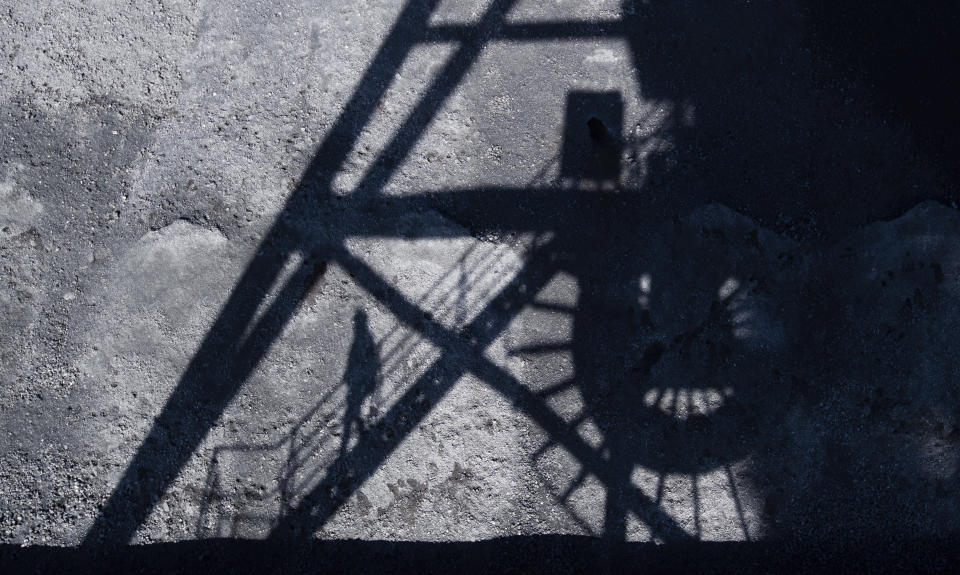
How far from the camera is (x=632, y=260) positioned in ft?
16.9

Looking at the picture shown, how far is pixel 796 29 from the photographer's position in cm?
529

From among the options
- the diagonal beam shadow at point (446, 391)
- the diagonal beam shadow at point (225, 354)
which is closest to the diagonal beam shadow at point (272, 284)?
the diagonal beam shadow at point (225, 354)

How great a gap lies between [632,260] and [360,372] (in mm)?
2535

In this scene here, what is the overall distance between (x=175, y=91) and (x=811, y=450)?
6329 millimetres

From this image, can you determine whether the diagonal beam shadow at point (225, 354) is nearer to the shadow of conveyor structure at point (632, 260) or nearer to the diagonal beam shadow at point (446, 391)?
the shadow of conveyor structure at point (632, 260)

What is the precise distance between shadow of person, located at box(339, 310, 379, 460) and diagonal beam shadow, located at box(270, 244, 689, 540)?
239 millimetres

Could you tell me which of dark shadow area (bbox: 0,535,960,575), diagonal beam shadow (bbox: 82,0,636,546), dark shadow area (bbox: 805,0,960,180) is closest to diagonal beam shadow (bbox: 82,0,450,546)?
diagonal beam shadow (bbox: 82,0,636,546)

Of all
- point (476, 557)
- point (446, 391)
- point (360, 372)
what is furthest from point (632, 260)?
point (476, 557)

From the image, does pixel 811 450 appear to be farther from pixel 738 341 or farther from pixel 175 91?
pixel 175 91

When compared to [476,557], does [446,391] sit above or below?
above

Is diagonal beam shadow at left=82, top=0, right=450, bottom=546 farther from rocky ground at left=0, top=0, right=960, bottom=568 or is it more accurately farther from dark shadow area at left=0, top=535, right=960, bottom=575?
dark shadow area at left=0, top=535, right=960, bottom=575

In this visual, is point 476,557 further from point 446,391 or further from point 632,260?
point 632,260

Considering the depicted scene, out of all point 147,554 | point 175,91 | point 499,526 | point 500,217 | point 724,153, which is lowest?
point 147,554

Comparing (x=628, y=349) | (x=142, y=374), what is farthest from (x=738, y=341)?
(x=142, y=374)
